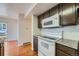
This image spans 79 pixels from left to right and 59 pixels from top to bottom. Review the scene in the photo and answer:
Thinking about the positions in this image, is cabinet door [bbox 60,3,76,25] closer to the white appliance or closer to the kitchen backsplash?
the kitchen backsplash

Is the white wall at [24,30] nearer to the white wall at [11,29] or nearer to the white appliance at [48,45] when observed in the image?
the white wall at [11,29]

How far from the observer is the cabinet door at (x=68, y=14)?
74.0 inches

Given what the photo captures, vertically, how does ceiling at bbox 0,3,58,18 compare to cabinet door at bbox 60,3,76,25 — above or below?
above

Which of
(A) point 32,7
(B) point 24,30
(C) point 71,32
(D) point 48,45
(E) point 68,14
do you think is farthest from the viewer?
(B) point 24,30

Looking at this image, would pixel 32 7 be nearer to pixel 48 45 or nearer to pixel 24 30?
pixel 48 45

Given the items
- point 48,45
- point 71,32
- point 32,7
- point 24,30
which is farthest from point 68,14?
point 24,30

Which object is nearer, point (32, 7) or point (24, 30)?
point (32, 7)

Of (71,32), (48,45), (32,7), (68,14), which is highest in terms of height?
(32,7)

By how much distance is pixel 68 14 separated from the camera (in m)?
2.04

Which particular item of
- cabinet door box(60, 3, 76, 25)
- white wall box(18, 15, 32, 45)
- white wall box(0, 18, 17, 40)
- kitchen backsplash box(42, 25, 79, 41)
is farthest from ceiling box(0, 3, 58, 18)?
white wall box(0, 18, 17, 40)

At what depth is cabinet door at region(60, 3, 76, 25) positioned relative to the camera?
188 centimetres

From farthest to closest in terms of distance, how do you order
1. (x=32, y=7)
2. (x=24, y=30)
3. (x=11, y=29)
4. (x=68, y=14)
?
1. (x=11, y=29)
2. (x=24, y=30)
3. (x=32, y=7)
4. (x=68, y=14)

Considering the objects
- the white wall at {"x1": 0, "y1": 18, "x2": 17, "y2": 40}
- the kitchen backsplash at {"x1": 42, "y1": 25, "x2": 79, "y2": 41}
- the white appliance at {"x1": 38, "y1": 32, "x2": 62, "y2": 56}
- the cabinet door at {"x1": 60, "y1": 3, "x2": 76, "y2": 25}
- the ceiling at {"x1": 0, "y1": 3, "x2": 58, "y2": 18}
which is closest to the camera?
the cabinet door at {"x1": 60, "y1": 3, "x2": 76, "y2": 25}

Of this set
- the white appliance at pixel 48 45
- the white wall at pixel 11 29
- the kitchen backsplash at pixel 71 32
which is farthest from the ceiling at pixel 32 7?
the white wall at pixel 11 29
